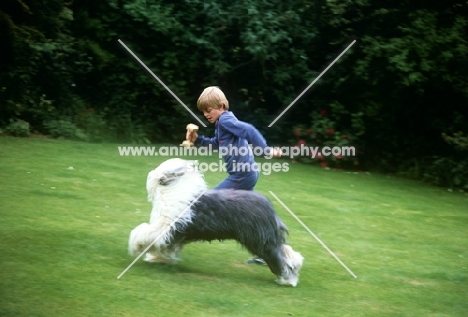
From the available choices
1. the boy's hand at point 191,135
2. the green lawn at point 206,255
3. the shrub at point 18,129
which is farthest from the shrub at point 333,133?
the boy's hand at point 191,135

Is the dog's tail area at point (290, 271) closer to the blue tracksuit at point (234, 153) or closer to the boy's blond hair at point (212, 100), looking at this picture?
the blue tracksuit at point (234, 153)

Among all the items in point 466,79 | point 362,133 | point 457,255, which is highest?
point 466,79

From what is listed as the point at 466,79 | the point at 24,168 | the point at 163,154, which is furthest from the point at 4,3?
the point at 466,79

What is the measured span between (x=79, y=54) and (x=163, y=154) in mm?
3670

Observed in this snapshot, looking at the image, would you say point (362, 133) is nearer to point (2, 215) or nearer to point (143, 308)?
point (2, 215)

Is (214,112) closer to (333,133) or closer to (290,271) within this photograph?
(290,271)

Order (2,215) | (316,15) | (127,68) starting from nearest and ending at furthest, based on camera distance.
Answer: (2,215), (316,15), (127,68)

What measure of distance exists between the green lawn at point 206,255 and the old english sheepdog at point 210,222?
21 centimetres

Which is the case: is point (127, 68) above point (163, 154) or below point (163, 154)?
above

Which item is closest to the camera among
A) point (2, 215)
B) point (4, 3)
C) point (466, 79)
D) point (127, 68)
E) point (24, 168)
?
point (2, 215)

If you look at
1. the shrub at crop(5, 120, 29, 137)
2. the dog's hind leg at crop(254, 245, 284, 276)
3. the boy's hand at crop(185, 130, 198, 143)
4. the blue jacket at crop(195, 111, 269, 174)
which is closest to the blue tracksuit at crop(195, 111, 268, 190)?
the blue jacket at crop(195, 111, 269, 174)

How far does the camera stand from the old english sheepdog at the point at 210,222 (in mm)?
5805

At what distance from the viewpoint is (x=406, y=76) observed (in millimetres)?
12461

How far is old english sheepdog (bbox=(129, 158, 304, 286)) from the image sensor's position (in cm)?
580
